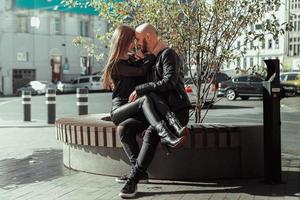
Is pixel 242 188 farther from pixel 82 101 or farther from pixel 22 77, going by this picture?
pixel 22 77

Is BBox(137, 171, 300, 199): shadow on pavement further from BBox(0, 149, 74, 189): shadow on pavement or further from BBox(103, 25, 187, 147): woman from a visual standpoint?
BBox(0, 149, 74, 189): shadow on pavement

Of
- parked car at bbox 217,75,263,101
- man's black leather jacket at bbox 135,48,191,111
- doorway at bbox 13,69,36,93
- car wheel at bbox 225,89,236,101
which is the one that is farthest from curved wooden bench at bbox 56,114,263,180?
doorway at bbox 13,69,36,93

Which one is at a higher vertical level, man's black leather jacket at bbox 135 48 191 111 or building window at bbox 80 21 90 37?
building window at bbox 80 21 90 37

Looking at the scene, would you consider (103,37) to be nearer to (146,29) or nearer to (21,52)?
(146,29)

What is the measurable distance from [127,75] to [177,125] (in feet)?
2.92

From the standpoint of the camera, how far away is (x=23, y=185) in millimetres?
6406

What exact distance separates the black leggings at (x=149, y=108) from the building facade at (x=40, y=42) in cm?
4482

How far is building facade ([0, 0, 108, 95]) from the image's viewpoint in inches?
2115

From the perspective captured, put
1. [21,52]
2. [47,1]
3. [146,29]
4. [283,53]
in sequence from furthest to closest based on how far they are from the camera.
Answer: [283,53]
[21,52]
[47,1]
[146,29]

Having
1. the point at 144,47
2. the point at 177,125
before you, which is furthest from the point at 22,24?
the point at 177,125

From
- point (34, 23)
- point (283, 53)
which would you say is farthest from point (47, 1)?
point (283, 53)

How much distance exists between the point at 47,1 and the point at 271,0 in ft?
152

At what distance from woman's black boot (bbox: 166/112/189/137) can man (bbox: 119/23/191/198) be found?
8.1 inches

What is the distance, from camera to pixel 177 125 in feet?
17.6
